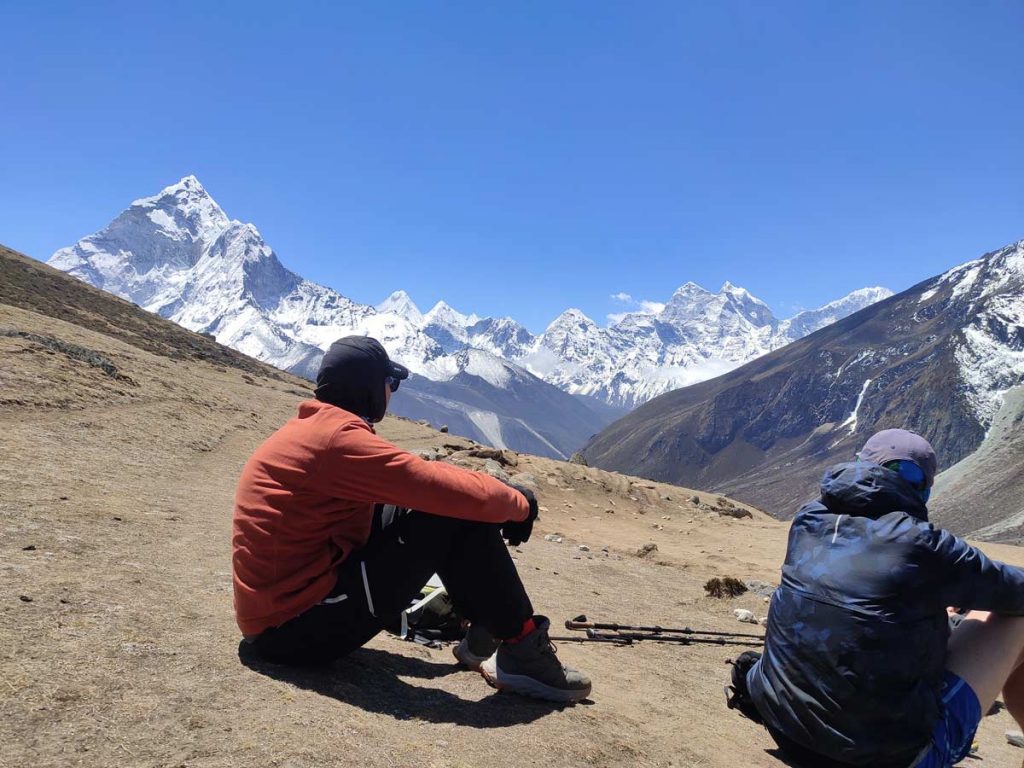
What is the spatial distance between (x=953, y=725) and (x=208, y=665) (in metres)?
3.99

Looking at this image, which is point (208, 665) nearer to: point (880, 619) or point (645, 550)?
point (880, 619)

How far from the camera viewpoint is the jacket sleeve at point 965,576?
3305mm

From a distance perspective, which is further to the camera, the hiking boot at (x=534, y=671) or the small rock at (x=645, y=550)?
the small rock at (x=645, y=550)

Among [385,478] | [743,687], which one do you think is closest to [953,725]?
[743,687]

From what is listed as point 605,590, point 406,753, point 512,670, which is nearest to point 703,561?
point 605,590

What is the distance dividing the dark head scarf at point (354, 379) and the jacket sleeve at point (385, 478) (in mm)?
361

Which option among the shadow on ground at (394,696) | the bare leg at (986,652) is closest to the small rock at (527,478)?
the shadow on ground at (394,696)

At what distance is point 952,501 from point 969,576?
12245 cm

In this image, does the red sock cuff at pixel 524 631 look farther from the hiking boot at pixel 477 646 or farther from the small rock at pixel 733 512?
the small rock at pixel 733 512

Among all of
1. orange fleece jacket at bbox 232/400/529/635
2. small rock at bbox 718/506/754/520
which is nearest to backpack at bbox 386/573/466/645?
orange fleece jacket at bbox 232/400/529/635

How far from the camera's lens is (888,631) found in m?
3.31

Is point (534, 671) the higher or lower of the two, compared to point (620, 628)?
higher

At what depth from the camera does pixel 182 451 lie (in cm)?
1452

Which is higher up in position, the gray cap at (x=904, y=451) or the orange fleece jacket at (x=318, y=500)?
the gray cap at (x=904, y=451)
